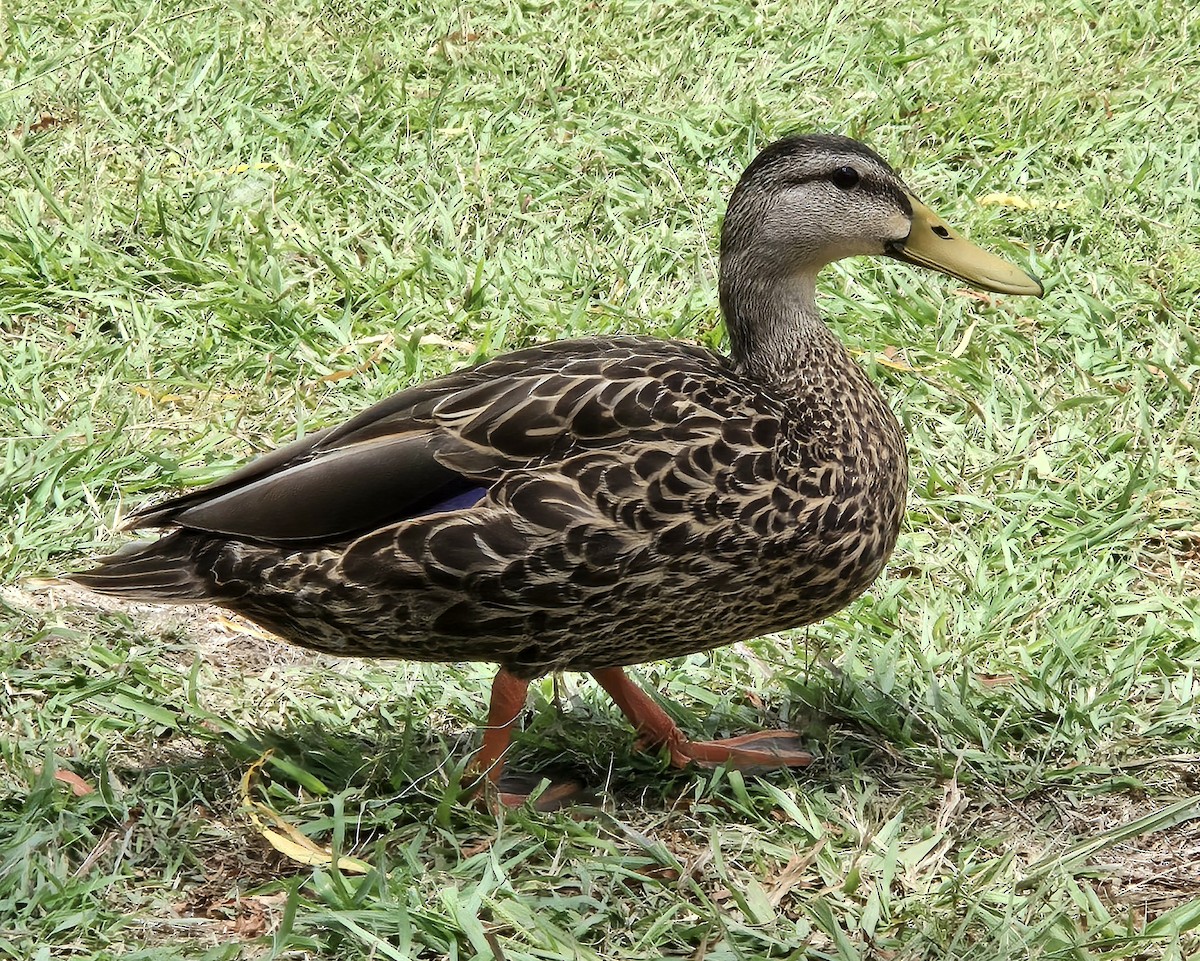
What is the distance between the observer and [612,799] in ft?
11.5

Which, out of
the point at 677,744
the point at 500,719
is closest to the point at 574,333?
the point at 677,744

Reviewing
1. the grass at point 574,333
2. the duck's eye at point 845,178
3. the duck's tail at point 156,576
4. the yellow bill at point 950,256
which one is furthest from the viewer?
the yellow bill at point 950,256

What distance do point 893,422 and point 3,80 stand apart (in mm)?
4186

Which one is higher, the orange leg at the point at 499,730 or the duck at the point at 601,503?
the duck at the point at 601,503

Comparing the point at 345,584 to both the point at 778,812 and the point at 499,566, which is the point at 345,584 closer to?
the point at 499,566

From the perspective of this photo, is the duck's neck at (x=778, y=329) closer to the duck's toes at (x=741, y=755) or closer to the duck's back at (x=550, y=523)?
the duck's back at (x=550, y=523)

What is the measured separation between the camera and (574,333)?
498 cm

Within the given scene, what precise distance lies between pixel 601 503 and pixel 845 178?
3.19ft

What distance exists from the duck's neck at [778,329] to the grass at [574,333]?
0.79 meters

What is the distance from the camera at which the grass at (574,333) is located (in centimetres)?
314

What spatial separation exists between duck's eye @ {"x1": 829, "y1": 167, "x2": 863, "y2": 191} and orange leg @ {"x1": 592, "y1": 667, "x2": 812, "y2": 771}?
1.19 meters

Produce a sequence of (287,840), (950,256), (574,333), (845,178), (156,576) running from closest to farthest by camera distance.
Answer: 1. (287,840)
2. (156,576)
3. (845,178)
4. (950,256)
5. (574,333)

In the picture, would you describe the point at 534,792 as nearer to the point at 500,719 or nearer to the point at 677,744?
the point at 500,719

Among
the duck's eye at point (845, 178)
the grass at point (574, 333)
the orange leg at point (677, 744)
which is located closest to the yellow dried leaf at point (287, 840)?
the grass at point (574, 333)
